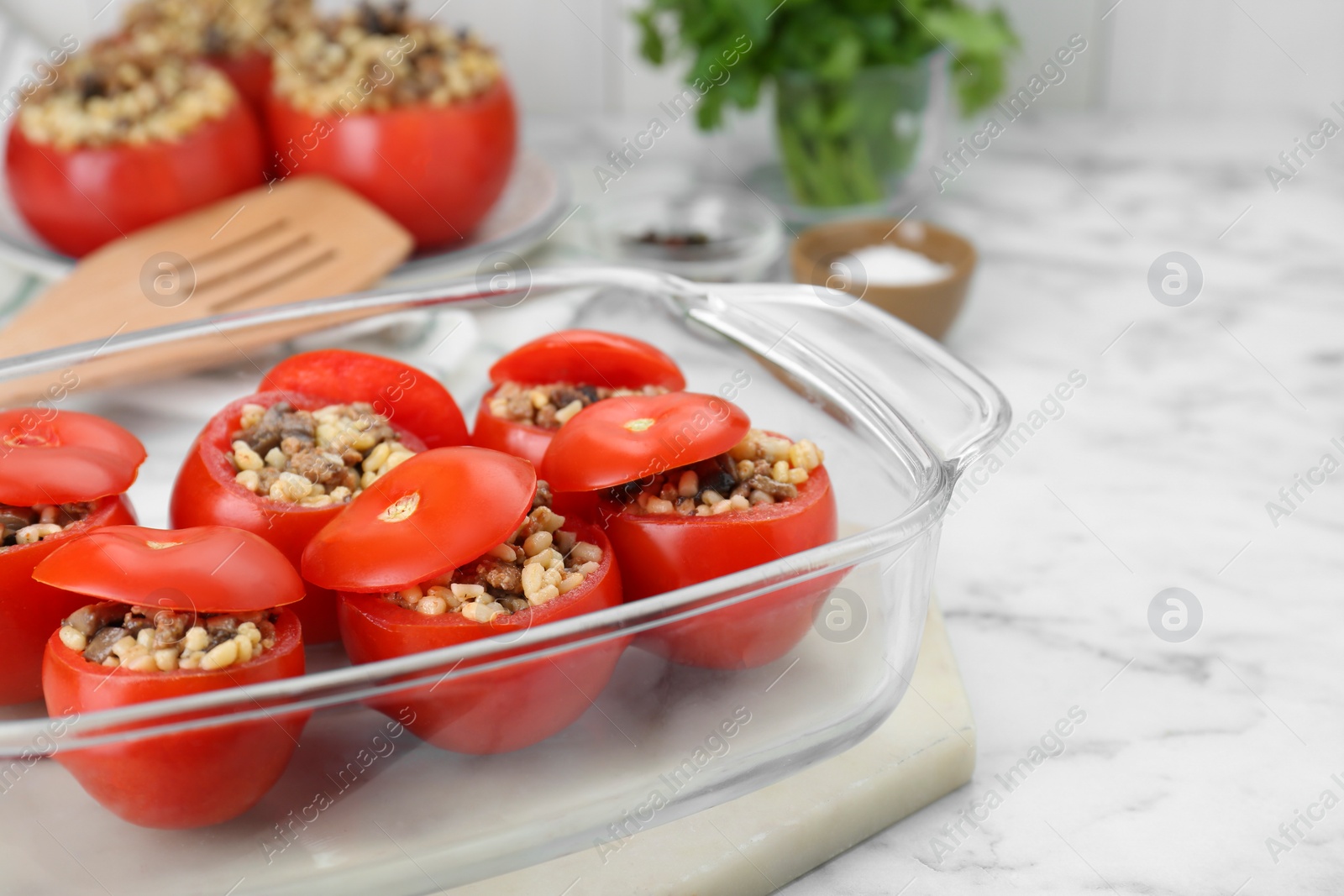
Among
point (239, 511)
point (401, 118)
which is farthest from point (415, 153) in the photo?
point (239, 511)

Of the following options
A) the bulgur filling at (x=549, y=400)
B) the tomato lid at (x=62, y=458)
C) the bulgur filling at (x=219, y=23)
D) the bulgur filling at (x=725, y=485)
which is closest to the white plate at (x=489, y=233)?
the bulgur filling at (x=219, y=23)

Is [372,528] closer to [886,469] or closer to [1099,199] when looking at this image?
[886,469]

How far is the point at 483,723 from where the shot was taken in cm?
81

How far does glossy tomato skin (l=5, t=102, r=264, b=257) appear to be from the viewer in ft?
5.30

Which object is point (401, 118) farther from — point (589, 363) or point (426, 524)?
point (426, 524)

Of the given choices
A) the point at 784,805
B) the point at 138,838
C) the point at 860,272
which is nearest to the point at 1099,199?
the point at 860,272

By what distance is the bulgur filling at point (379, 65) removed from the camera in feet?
5.62

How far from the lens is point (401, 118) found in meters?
1.70

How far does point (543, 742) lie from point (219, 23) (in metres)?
1.58

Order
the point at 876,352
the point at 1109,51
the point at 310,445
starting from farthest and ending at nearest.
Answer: the point at 1109,51
the point at 876,352
the point at 310,445

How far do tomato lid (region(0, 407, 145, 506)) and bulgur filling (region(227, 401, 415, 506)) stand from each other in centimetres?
9

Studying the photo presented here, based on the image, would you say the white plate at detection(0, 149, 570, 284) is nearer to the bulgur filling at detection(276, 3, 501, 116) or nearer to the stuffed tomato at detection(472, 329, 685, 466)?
the bulgur filling at detection(276, 3, 501, 116)

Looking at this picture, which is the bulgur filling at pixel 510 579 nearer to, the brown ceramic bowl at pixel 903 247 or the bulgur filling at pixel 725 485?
the bulgur filling at pixel 725 485

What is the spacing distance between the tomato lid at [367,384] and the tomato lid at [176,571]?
31 cm
